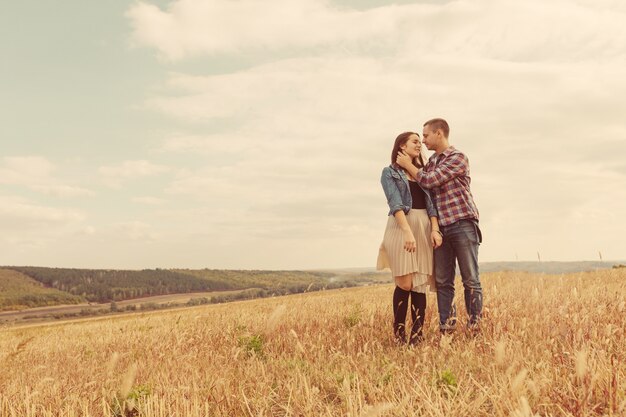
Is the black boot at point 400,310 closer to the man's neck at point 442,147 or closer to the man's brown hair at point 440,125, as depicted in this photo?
→ the man's neck at point 442,147

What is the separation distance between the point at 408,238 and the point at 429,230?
52 centimetres

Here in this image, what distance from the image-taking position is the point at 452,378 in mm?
3854

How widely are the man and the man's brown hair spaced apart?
0.06 meters

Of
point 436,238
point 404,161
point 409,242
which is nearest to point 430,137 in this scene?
point 404,161

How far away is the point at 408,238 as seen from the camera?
6262 mm

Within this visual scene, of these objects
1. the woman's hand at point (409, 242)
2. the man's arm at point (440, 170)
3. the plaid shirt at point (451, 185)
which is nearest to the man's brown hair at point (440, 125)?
the plaid shirt at point (451, 185)

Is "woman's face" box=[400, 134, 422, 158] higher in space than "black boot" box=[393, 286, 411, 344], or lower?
higher

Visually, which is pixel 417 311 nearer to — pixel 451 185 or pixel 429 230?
pixel 429 230

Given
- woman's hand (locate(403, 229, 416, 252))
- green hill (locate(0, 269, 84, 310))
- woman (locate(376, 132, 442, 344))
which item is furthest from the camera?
green hill (locate(0, 269, 84, 310))

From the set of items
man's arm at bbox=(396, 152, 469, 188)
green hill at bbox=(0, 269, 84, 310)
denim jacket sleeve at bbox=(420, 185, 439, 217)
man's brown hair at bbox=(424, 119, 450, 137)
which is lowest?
green hill at bbox=(0, 269, 84, 310)

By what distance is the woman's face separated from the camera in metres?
6.69

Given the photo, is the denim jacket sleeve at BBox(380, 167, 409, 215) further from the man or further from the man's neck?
the man's neck

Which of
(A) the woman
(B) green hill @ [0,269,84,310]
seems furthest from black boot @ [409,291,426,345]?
(B) green hill @ [0,269,84,310]

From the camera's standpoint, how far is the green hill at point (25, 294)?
169m
